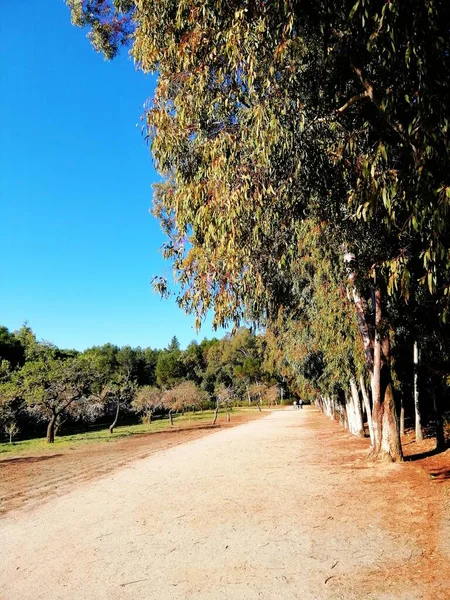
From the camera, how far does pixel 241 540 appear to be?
498 centimetres

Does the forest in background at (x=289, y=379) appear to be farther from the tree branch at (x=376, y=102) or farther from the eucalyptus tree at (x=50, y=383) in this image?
the tree branch at (x=376, y=102)

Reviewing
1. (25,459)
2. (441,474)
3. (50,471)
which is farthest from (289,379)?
(441,474)

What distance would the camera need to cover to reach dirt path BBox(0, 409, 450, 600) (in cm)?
372

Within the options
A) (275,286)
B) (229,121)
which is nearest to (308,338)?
(275,286)

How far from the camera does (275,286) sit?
330 inches

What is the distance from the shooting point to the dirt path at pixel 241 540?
12.2ft

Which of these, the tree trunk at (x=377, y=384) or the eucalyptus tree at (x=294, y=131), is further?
the tree trunk at (x=377, y=384)

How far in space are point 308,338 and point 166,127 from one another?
10.6 m

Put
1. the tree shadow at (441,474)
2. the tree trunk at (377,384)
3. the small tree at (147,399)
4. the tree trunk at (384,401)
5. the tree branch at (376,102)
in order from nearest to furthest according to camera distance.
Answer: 1. the tree branch at (376,102)
2. the tree shadow at (441,474)
3. the tree trunk at (384,401)
4. the tree trunk at (377,384)
5. the small tree at (147,399)

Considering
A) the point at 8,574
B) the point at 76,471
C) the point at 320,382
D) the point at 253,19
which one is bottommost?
the point at 76,471

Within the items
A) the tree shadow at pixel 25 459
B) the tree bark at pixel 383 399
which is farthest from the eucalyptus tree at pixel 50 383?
the tree bark at pixel 383 399

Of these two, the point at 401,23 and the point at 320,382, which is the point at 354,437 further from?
the point at 401,23

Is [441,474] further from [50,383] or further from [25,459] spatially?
[50,383]

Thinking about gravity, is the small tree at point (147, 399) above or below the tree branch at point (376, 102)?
below
